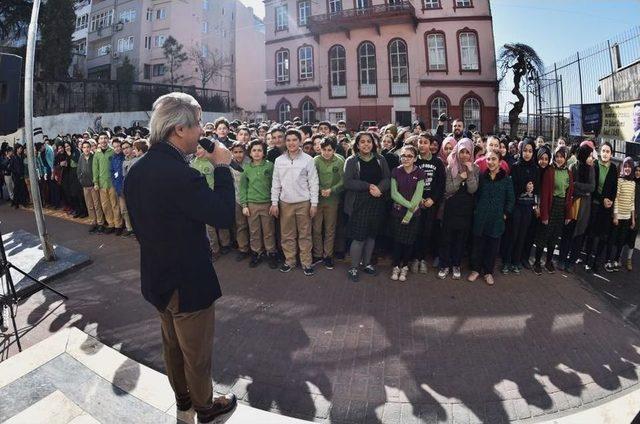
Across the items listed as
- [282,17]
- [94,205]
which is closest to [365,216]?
[94,205]

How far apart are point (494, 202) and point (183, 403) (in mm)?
4282

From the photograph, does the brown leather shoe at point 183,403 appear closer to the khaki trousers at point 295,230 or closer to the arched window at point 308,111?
the khaki trousers at point 295,230

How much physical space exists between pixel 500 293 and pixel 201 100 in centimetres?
2866

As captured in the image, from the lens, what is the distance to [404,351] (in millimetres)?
3578

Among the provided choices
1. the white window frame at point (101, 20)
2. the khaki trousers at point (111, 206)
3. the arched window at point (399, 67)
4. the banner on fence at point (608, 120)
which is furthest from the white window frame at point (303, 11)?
the khaki trousers at point (111, 206)

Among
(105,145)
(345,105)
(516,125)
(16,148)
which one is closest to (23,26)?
(16,148)

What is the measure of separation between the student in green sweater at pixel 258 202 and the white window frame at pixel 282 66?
23.5 meters

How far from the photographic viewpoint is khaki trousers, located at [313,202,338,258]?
5727 millimetres

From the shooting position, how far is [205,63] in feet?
105

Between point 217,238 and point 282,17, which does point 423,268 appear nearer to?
point 217,238

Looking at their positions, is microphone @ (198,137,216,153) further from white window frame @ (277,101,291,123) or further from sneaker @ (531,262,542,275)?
white window frame @ (277,101,291,123)

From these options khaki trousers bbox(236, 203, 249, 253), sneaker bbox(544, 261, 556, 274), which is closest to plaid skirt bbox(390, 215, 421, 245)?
sneaker bbox(544, 261, 556, 274)

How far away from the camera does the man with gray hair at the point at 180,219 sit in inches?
83.9

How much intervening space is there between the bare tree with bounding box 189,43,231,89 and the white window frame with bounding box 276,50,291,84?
7.12 m
